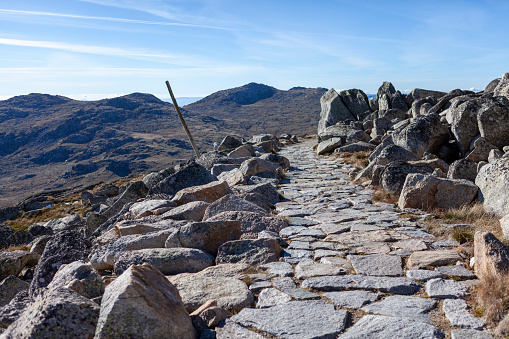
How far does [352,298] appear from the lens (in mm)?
4621

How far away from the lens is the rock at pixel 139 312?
3.46m

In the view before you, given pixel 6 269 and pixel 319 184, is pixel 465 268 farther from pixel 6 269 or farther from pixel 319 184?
pixel 6 269

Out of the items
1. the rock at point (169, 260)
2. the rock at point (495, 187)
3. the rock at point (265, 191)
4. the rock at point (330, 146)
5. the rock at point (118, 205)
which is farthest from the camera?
the rock at point (330, 146)

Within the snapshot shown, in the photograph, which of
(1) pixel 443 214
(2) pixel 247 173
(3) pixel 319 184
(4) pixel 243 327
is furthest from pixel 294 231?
(2) pixel 247 173

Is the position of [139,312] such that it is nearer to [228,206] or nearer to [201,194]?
[228,206]

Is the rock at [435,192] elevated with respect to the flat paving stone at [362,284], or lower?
elevated

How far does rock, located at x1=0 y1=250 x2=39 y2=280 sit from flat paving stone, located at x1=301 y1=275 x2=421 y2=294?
7.54 m

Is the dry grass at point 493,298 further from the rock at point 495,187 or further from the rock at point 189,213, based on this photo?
the rock at point 189,213

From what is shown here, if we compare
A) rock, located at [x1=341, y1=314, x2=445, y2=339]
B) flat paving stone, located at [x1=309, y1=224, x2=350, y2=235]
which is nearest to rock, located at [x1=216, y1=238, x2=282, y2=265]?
flat paving stone, located at [x1=309, y1=224, x2=350, y2=235]

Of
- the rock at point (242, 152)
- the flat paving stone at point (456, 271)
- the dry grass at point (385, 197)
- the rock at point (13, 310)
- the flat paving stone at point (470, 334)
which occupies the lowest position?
the rock at point (13, 310)

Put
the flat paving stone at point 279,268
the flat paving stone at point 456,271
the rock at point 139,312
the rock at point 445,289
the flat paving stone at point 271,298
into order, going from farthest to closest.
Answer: the flat paving stone at point 279,268 → the flat paving stone at point 456,271 → the flat paving stone at point 271,298 → the rock at point 445,289 → the rock at point 139,312

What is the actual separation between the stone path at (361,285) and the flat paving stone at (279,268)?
0.05 feet

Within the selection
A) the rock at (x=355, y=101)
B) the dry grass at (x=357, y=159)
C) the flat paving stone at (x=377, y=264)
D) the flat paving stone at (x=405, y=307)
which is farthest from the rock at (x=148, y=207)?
the rock at (x=355, y=101)

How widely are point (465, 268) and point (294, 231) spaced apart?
3.32 m
